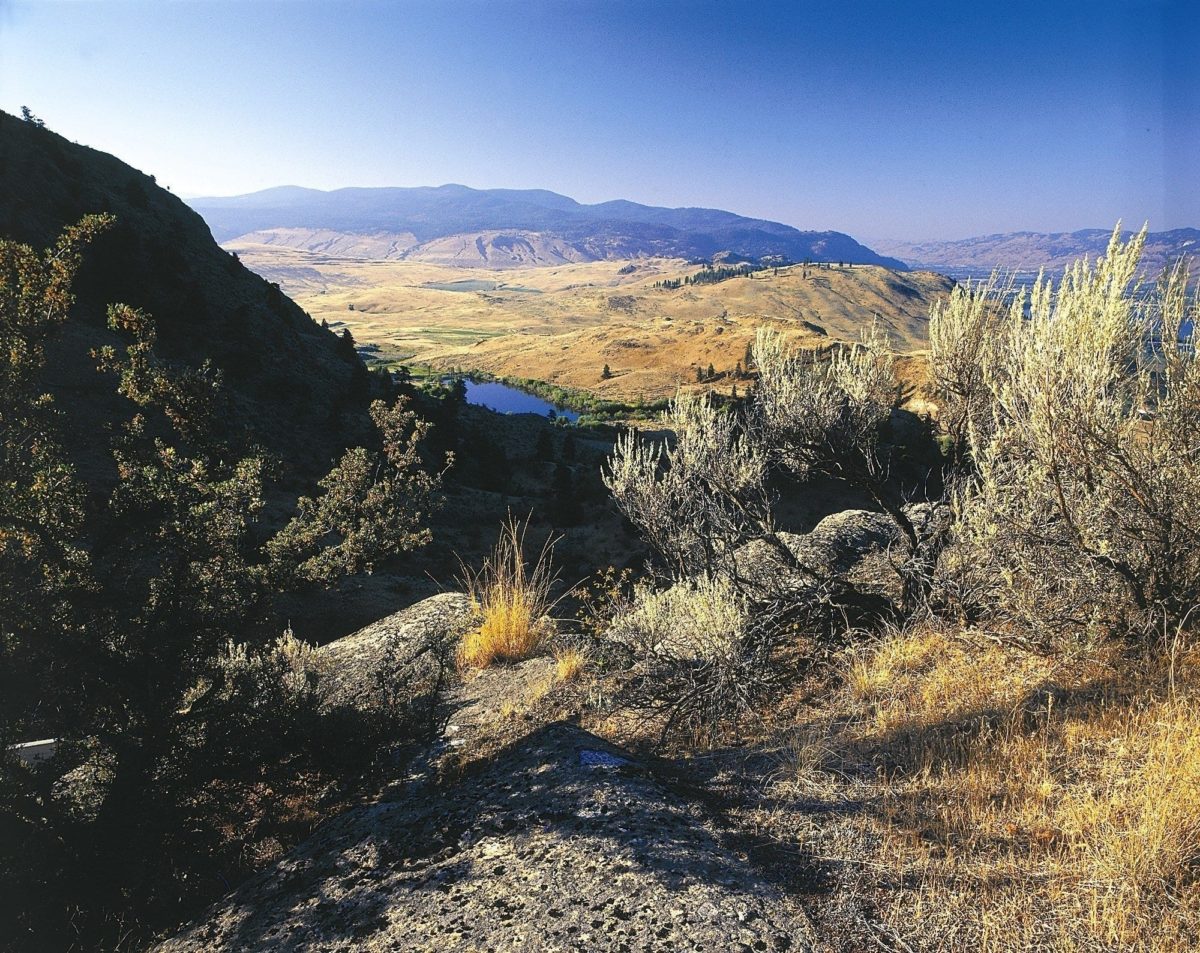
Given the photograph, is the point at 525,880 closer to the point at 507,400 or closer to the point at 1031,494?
the point at 1031,494

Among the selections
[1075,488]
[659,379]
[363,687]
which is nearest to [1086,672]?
[1075,488]

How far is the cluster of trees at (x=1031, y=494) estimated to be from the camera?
4.52 meters

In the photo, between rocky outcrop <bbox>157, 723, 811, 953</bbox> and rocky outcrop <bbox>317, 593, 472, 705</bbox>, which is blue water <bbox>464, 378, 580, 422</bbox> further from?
rocky outcrop <bbox>157, 723, 811, 953</bbox>

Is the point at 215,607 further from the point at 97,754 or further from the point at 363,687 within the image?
the point at 363,687

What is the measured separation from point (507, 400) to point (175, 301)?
6310 cm

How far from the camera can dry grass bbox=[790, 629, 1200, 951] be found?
2.39 meters

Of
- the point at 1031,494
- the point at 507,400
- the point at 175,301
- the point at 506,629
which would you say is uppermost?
the point at 175,301

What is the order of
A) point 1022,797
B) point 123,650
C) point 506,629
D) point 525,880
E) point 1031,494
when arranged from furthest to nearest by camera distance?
point 506,629 → point 1031,494 → point 123,650 → point 1022,797 → point 525,880

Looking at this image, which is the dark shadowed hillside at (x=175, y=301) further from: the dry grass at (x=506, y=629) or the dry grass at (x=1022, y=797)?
the dry grass at (x=1022, y=797)

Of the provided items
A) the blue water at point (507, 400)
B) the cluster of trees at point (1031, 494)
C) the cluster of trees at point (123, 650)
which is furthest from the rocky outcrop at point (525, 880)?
the blue water at point (507, 400)

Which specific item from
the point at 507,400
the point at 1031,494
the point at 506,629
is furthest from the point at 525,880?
the point at 507,400

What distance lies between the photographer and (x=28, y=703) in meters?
3.87

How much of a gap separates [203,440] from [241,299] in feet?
125

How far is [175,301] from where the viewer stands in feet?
106
